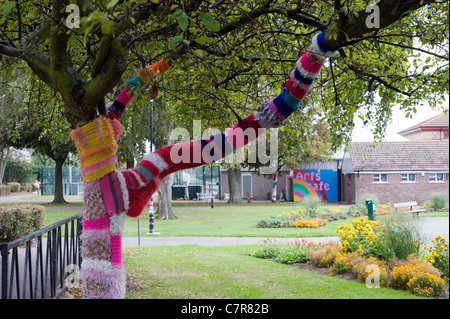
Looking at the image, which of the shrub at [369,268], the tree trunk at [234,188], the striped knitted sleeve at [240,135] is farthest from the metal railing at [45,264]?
the tree trunk at [234,188]

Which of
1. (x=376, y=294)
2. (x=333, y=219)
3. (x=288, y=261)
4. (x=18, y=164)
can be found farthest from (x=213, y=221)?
(x=18, y=164)

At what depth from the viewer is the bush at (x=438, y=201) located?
2388 cm

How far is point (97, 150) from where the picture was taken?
11.0 ft

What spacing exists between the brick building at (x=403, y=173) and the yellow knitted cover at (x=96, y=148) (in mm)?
26523

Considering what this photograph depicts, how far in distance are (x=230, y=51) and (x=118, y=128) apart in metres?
1.68

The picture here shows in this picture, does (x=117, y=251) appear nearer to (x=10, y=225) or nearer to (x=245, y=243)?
(x=10, y=225)

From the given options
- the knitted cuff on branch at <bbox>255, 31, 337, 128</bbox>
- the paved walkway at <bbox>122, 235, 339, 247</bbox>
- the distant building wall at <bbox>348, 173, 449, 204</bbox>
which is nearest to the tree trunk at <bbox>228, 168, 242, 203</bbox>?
the distant building wall at <bbox>348, 173, 449, 204</bbox>

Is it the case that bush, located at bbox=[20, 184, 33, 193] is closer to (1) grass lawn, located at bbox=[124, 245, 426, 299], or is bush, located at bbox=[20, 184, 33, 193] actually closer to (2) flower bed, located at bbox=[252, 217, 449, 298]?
(1) grass lawn, located at bbox=[124, 245, 426, 299]

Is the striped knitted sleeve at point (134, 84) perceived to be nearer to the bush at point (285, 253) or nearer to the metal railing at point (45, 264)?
the metal railing at point (45, 264)

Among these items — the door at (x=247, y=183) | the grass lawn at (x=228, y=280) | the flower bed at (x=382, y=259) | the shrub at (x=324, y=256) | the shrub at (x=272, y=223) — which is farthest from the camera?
the door at (x=247, y=183)

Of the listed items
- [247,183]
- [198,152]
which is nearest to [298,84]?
[198,152]

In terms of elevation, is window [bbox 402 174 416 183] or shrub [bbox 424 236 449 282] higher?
window [bbox 402 174 416 183]

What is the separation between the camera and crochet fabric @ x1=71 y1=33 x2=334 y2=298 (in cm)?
323

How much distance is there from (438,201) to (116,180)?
79.6 feet
